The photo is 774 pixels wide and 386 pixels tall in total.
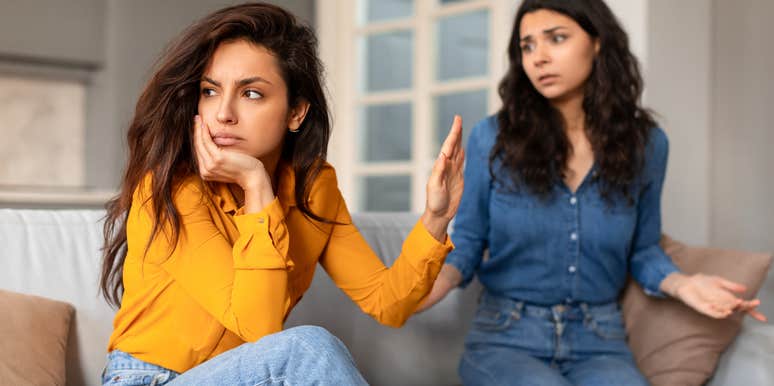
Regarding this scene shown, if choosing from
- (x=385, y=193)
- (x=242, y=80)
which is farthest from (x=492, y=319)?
(x=385, y=193)

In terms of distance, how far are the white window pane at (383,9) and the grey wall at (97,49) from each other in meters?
0.86

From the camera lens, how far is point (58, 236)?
187 cm

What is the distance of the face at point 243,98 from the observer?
4.76ft

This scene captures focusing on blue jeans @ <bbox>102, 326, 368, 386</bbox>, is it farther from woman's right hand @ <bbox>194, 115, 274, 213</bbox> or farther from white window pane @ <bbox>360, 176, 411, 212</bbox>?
white window pane @ <bbox>360, 176, 411, 212</bbox>

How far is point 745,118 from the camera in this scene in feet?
9.89

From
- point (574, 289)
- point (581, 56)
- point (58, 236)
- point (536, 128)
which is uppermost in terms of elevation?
point (581, 56)

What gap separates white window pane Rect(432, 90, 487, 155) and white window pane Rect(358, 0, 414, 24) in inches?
20.1

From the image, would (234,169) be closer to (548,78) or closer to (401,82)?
(548,78)

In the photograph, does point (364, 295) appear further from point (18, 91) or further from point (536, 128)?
point (18, 91)

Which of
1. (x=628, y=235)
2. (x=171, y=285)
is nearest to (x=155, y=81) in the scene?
(x=171, y=285)

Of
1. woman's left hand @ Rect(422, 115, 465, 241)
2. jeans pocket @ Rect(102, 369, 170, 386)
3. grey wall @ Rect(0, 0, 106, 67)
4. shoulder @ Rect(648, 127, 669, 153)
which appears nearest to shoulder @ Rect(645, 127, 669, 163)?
shoulder @ Rect(648, 127, 669, 153)

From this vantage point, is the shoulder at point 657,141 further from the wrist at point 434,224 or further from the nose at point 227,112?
the nose at point 227,112

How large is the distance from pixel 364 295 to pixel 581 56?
2.65 feet

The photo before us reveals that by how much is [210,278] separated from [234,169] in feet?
0.61
